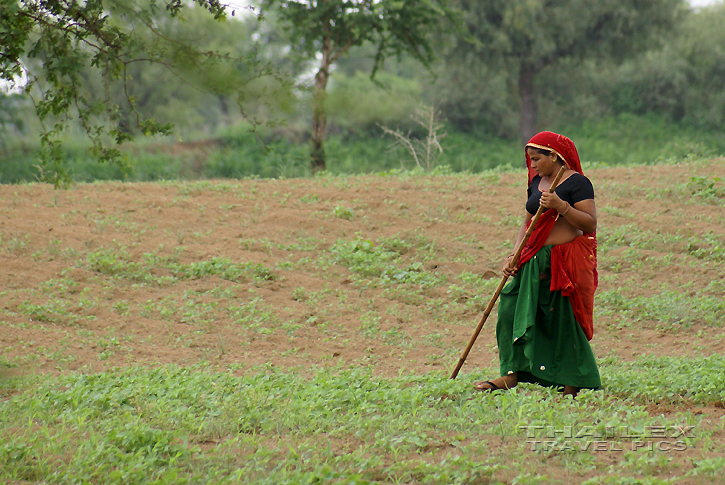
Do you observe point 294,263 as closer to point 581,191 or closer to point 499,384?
point 499,384

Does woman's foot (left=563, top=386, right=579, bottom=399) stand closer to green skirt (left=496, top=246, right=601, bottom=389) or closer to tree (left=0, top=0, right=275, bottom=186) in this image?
green skirt (left=496, top=246, right=601, bottom=389)

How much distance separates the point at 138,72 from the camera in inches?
926

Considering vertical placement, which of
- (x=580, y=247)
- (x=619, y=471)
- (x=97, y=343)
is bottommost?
(x=97, y=343)

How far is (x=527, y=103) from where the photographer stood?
24516 millimetres

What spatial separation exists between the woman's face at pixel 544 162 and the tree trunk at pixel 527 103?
2063cm

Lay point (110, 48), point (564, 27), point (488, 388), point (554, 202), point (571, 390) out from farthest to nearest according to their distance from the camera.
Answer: point (564, 27)
point (488, 388)
point (571, 390)
point (554, 202)
point (110, 48)

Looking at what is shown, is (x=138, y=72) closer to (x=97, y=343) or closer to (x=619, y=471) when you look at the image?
(x=97, y=343)

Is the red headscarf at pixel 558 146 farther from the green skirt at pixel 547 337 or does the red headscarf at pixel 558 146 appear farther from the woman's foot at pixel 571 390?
the woman's foot at pixel 571 390

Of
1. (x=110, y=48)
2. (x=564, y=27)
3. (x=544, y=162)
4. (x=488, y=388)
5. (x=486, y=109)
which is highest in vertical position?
(x=564, y=27)

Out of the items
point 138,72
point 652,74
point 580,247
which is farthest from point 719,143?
point 580,247

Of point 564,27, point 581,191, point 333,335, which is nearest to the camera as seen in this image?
point 581,191

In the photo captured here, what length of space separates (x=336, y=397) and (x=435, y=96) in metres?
22.7

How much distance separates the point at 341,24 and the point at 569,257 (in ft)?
35.7

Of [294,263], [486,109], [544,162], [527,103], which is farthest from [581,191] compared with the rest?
[486,109]
